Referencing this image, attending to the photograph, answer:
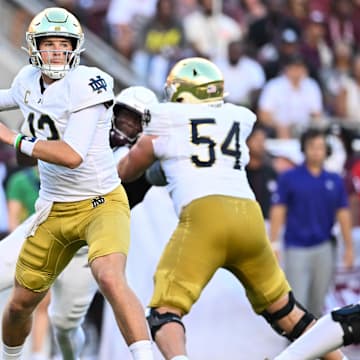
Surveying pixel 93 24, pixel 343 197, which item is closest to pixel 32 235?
pixel 343 197

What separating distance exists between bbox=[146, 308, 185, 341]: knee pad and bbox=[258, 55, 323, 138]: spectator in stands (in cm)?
530

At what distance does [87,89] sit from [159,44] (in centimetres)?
610

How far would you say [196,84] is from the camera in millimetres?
6883

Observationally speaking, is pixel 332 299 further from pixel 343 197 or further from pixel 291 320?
pixel 291 320

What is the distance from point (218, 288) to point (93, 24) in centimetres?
493

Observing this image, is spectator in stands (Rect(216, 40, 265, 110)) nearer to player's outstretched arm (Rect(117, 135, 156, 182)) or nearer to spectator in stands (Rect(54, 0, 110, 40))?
spectator in stands (Rect(54, 0, 110, 40))

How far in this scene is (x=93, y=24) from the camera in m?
12.6

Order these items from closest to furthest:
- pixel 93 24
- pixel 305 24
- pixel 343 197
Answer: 1. pixel 343 197
2. pixel 93 24
3. pixel 305 24

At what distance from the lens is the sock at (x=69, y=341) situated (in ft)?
24.1

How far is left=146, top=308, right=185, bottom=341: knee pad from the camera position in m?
6.52

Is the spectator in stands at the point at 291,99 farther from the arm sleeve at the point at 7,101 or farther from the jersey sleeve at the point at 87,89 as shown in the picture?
the jersey sleeve at the point at 87,89

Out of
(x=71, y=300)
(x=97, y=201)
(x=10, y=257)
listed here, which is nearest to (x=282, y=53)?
(x=71, y=300)

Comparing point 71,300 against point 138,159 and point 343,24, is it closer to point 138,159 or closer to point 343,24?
point 138,159

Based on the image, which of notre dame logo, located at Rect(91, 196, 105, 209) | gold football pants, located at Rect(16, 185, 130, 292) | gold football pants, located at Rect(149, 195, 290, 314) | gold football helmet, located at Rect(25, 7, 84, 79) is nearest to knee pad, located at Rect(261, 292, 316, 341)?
gold football pants, located at Rect(149, 195, 290, 314)
